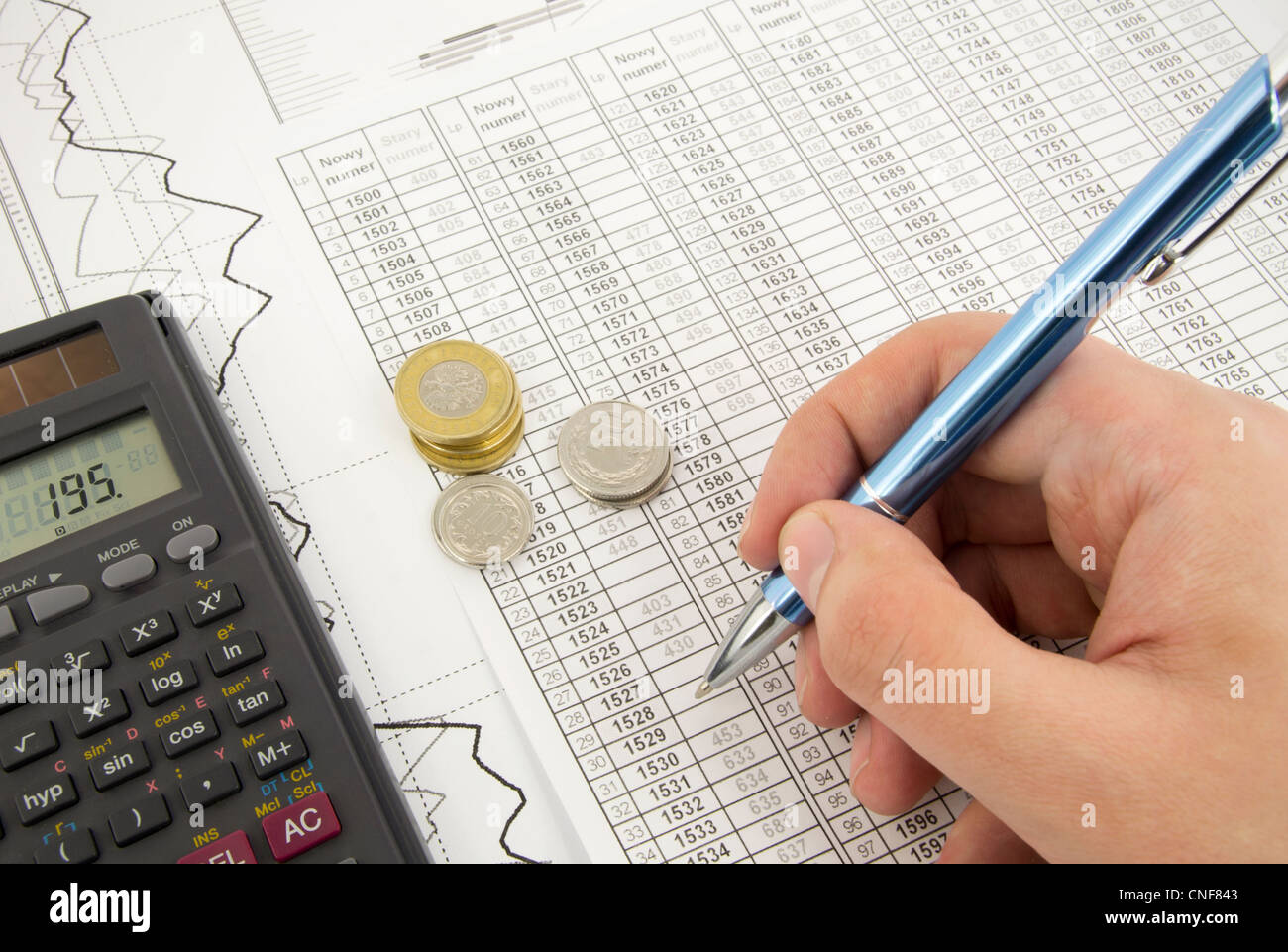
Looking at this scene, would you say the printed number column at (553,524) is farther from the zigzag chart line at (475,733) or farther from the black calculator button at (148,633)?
the black calculator button at (148,633)

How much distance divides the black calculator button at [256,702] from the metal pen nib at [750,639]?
274mm

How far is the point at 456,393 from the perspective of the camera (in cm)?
76

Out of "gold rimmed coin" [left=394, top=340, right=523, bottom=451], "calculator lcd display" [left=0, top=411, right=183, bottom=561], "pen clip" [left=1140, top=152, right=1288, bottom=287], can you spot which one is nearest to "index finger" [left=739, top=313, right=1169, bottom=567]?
"pen clip" [left=1140, top=152, right=1288, bottom=287]

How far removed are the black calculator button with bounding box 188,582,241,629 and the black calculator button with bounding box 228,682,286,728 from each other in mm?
53

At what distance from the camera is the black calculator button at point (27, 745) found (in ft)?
2.00

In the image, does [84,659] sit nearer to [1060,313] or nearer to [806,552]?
[806,552]

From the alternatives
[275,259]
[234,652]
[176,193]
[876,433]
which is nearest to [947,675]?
[876,433]

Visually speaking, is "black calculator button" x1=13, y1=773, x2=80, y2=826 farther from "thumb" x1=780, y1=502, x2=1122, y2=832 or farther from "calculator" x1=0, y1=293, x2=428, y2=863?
"thumb" x1=780, y1=502, x2=1122, y2=832

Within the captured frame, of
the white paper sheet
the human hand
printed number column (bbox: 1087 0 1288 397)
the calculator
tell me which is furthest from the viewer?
printed number column (bbox: 1087 0 1288 397)

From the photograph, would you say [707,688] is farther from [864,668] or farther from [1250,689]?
[1250,689]

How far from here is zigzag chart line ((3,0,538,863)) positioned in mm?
696

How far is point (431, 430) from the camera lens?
29.8 inches

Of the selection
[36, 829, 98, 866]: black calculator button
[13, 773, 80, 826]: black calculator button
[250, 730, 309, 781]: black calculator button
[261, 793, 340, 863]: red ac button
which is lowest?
[261, 793, 340, 863]: red ac button

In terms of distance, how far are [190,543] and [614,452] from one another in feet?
0.97
